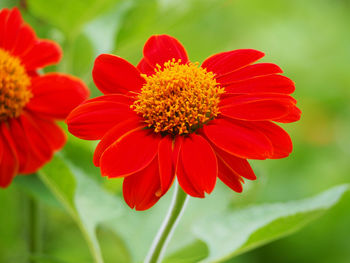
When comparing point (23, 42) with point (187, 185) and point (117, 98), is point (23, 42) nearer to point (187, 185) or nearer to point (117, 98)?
point (117, 98)

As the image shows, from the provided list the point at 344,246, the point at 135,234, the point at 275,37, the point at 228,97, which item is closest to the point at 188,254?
the point at 135,234

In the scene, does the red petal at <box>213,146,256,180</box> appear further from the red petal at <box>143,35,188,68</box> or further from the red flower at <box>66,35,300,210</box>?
the red petal at <box>143,35,188,68</box>

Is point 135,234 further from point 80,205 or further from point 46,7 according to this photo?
point 46,7

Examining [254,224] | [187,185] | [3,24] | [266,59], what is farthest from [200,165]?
[266,59]

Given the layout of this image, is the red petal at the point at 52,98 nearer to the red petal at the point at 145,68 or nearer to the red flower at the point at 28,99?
the red flower at the point at 28,99

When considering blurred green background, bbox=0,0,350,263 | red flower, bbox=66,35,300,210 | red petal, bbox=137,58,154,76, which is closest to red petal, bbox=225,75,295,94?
red flower, bbox=66,35,300,210

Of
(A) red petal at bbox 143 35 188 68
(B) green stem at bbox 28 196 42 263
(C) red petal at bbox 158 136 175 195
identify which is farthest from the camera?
(B) green stem at bbox 28 196 42 263
